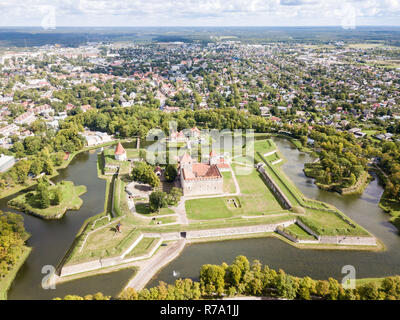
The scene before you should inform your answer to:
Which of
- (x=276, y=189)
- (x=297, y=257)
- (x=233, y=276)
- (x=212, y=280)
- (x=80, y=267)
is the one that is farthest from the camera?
(x=276, y=189)

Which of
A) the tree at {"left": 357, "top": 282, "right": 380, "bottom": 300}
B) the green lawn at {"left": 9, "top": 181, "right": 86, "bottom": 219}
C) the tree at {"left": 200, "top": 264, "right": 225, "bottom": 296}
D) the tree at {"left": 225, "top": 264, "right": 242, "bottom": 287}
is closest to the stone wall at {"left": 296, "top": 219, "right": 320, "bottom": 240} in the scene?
the tree at {"left": 357, "top": 282, "right": 380, "bottom": 300}

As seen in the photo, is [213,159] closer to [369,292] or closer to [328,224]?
[328,224]

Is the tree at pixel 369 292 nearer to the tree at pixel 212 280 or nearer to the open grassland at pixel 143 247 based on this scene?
the tree at pixel 212 280

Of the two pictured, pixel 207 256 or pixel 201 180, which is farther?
pixel 201 180

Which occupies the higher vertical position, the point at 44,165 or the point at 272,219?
the point at 44,165

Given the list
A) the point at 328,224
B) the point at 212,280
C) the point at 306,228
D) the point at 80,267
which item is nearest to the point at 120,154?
the point at 80,267

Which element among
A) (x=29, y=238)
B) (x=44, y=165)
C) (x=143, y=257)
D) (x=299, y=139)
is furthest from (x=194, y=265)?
(x=299, y=139)

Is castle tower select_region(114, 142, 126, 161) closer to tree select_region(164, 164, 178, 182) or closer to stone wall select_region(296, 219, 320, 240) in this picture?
tree select_region(164, 164, 178, 182)

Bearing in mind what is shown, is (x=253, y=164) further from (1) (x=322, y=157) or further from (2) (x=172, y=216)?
(2) (x=172, y=216)
